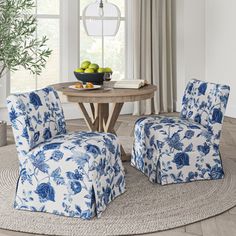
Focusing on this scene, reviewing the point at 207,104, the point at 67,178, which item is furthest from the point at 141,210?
the point at 207,104

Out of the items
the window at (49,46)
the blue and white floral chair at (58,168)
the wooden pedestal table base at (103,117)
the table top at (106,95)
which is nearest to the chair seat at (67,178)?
the blue and white floral chair at (58,168)

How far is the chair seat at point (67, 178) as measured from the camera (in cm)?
241

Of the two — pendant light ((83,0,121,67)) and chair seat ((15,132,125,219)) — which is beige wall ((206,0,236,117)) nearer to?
pendant light ((83,0,121,67))

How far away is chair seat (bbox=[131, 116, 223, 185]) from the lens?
3.01m

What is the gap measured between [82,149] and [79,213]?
38 cm

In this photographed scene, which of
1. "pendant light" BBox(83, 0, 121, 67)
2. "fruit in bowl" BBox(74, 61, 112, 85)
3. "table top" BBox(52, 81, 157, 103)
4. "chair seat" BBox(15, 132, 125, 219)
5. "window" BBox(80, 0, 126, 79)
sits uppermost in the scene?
"pendant light" BBox(83, 0, 121, 67)

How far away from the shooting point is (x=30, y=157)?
250 cm

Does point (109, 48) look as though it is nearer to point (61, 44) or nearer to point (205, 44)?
point (61, 44)

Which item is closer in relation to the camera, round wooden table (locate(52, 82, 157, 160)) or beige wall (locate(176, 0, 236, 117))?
round wooden table (locate(52, 82, 157, 160))

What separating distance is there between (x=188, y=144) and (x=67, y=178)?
3.36ft

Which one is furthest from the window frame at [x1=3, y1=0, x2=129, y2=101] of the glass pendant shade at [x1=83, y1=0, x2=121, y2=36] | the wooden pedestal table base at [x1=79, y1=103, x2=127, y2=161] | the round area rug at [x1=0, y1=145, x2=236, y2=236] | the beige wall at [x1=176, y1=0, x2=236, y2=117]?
the round area rug at [x1=0, y1=145, x2=236, y2=236]

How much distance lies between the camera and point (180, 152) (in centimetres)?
302

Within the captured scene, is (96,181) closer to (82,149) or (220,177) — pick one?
(82,149)

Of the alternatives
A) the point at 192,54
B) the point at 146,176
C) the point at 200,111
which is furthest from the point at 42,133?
the point at 192,54
